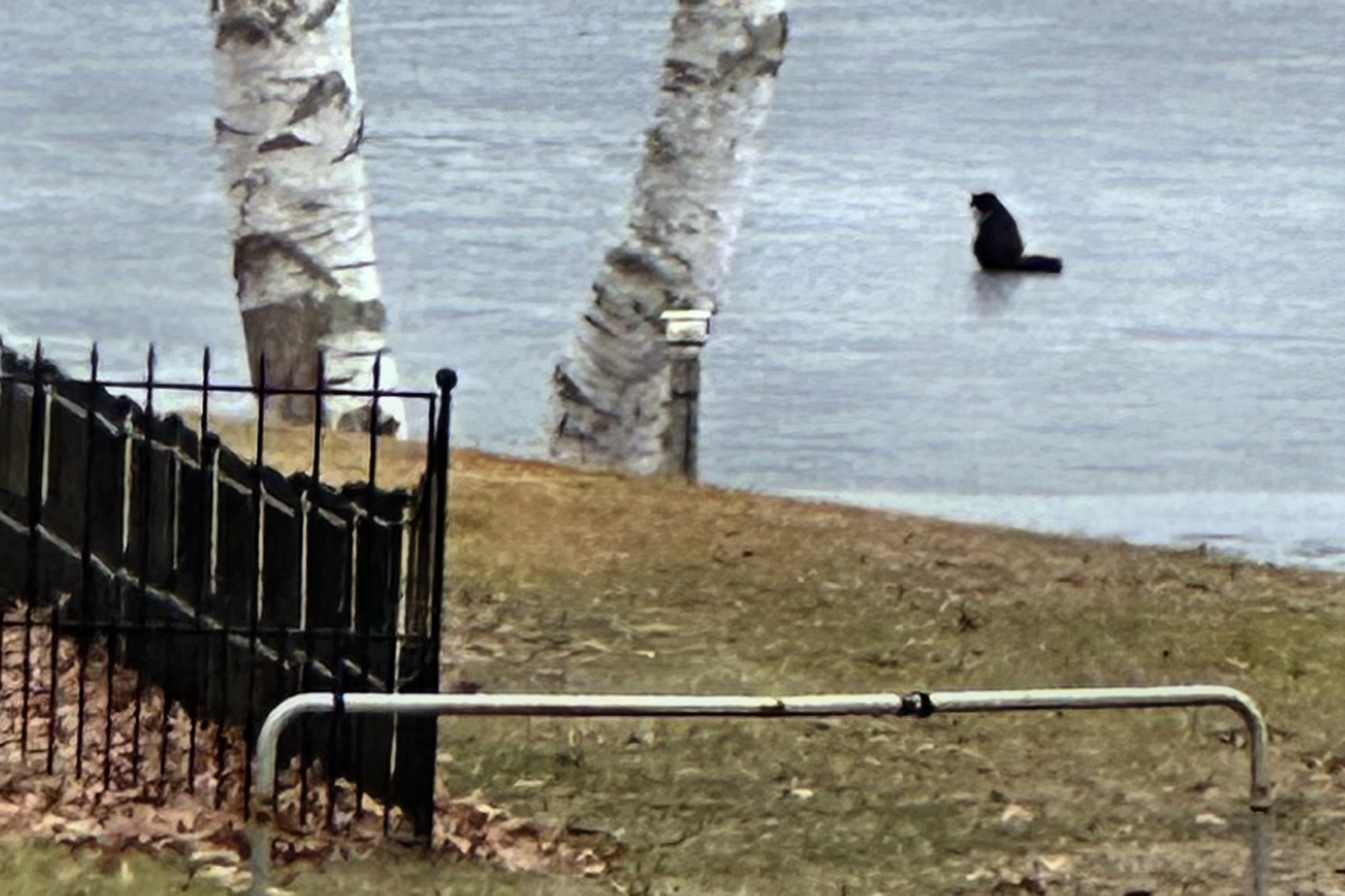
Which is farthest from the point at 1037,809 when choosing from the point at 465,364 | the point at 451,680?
the point at 465,364

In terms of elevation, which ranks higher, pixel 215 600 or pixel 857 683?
pixel 215 600

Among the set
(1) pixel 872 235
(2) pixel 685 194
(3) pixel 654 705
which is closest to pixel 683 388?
(2) pixel 685 194

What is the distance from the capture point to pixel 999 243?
40.3 metres

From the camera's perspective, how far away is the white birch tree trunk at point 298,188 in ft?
53.2

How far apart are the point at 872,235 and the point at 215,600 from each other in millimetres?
37189

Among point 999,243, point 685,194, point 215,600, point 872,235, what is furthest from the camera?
point 872,235

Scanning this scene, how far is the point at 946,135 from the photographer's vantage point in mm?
53938

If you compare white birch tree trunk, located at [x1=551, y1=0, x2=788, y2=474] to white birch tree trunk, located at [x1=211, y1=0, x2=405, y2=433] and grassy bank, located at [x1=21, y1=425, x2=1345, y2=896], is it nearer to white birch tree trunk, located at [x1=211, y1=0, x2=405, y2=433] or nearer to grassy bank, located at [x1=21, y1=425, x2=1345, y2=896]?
white birch tree trunk, located at [x1=211, y1=0, x2=405, y2=433]

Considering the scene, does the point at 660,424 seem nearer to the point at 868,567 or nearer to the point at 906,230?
the point at 868,567

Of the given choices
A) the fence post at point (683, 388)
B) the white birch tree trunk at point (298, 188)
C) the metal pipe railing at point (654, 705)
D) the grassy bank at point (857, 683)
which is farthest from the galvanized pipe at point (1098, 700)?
the white birch tree trunk at point (298, 188)

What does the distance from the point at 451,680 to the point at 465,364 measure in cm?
2525

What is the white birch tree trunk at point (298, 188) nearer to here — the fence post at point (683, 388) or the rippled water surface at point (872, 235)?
the fence post at point (683, 388)

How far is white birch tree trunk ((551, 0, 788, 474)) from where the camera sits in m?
17.3

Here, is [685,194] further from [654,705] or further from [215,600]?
[654,705]
